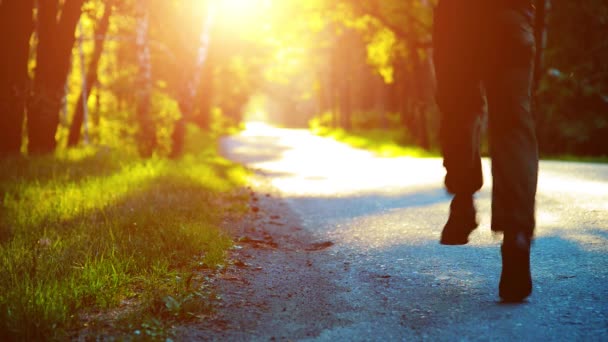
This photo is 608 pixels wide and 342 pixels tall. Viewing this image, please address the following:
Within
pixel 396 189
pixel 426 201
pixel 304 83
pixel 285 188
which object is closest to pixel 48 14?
pixel 285 188

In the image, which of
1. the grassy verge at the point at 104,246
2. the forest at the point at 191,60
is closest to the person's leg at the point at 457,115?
the forest at the point at 191,60

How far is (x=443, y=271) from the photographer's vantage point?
12.7 ft

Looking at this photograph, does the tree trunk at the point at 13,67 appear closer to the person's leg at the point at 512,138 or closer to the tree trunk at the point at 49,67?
the tree trunk at the point at 49,67

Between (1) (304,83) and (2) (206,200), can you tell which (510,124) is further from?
(1) (304,83)

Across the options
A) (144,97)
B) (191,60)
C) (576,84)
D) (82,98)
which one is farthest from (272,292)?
(576,84)

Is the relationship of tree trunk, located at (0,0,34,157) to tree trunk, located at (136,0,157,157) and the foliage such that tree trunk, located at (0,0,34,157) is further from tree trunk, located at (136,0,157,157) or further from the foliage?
the foliage

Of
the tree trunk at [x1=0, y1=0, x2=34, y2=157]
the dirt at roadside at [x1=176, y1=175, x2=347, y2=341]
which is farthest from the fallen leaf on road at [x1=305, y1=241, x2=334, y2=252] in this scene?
the tree trunk at [x1=0, y1=0, x2=34, y2=157]

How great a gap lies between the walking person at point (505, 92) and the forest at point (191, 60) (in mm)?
1166

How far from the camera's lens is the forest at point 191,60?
1089 centimetres

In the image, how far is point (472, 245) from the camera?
15.0ft

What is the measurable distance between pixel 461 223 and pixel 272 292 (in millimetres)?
1203

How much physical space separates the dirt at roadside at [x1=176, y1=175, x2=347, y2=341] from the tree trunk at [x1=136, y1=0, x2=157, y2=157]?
862 cm

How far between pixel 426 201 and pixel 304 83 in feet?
271

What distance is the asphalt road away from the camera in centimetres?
280
